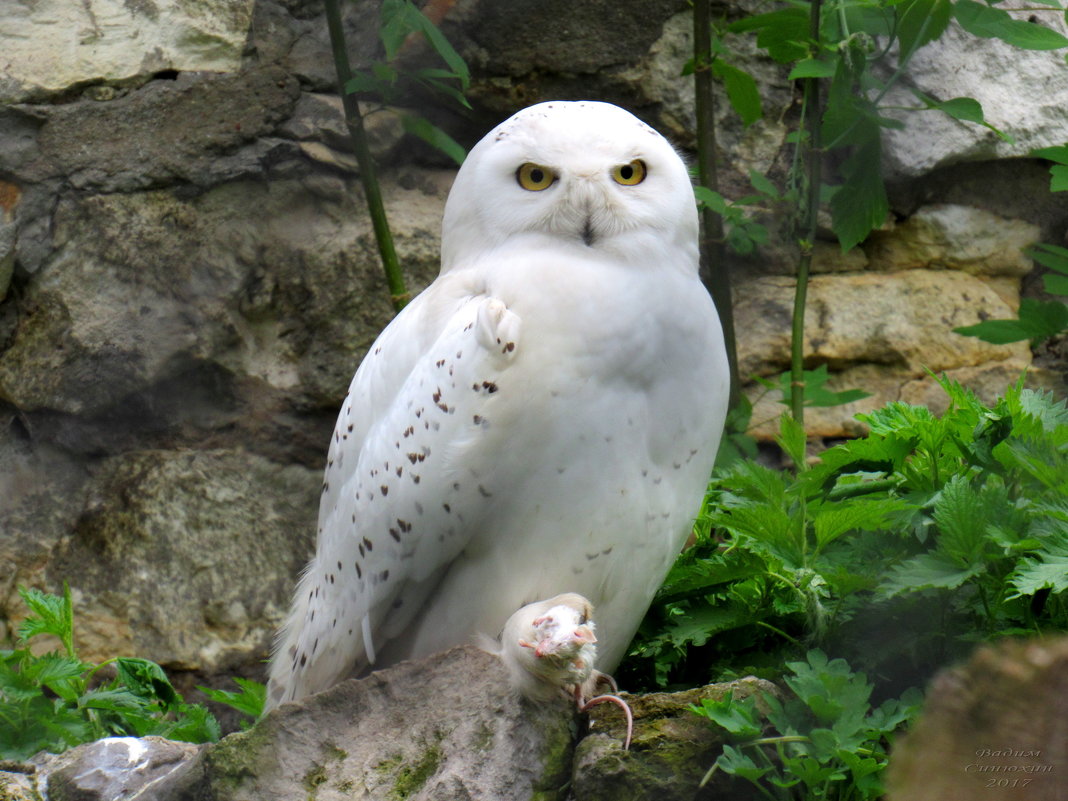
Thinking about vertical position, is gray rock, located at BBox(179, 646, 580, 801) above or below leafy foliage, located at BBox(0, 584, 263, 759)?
above

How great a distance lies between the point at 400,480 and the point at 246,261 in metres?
1.37

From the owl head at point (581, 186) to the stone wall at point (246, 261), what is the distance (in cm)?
108

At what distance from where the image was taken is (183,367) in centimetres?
302

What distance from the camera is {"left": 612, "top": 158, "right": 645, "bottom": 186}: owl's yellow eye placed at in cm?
197

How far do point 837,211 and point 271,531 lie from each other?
1.56m

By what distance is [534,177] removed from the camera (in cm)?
200

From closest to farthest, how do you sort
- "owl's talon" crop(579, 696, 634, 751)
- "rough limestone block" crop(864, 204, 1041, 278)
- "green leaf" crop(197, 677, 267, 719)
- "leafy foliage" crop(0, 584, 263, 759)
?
"owl's talon" crop(579, 696, 634, 751)
"leafy foliage" crop(0, 584, 263, 759)
"green leaf" crop(197, 677, 267, 719)
"rough limestone block" crop(864, 204, 1041, 278)

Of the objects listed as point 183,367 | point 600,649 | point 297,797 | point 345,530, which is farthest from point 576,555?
point 183,367

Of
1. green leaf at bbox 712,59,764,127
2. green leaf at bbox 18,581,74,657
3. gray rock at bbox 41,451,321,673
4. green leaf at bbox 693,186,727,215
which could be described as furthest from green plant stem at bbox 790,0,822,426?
green leaf at bbox 18,581,74,657

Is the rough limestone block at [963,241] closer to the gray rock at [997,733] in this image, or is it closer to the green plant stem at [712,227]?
the green plant stem at [712,227]

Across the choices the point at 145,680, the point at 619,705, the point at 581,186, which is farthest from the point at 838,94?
the point at 145,680

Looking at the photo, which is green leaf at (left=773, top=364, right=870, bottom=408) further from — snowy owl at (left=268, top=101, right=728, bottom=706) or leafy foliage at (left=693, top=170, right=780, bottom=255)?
snowy owl at (left=268, top=101, right=728, bottom=706)

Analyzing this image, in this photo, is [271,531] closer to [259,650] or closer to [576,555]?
[259,650]

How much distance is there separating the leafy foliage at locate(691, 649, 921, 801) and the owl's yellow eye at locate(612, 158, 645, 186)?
820 millimetres
